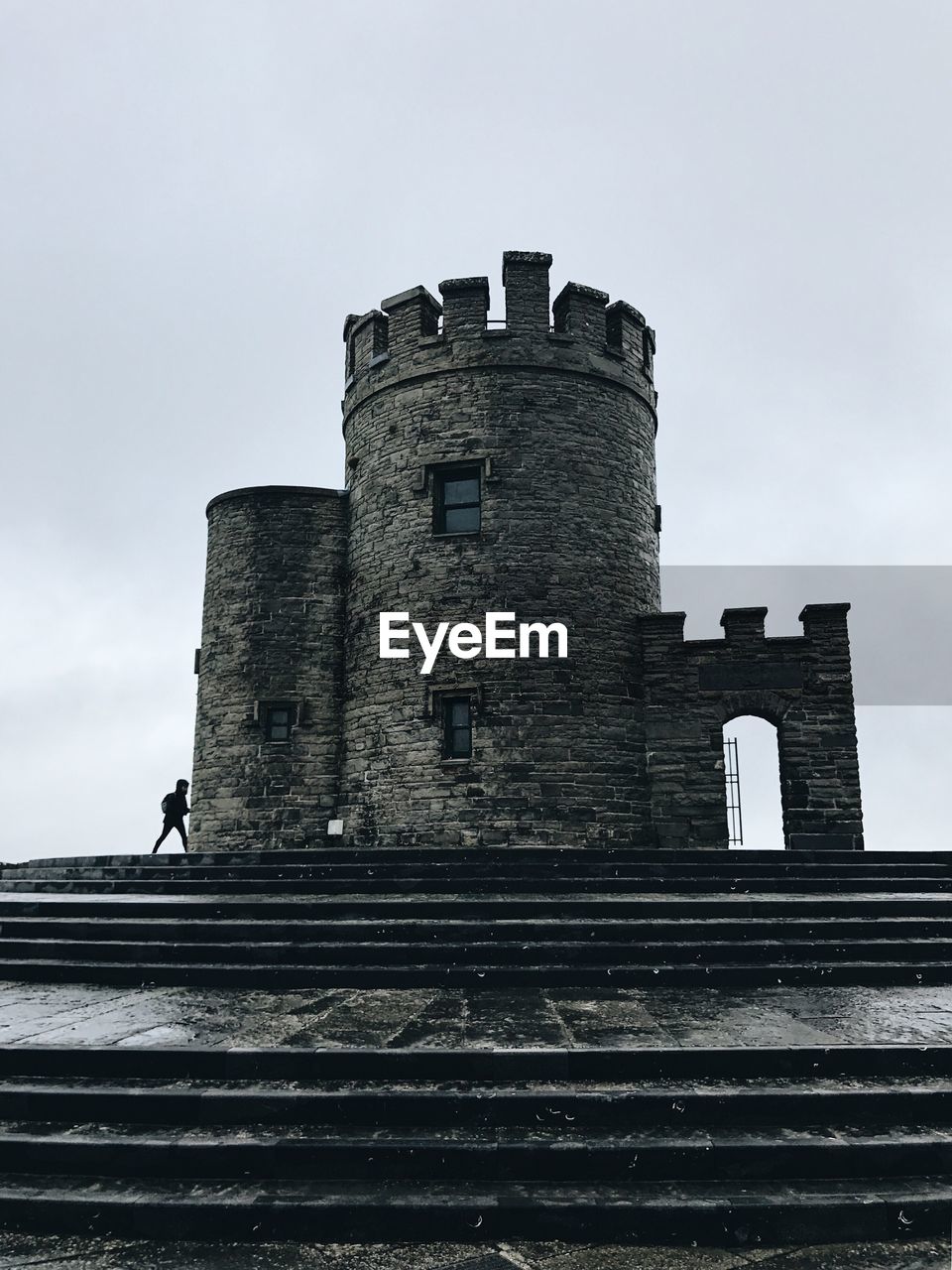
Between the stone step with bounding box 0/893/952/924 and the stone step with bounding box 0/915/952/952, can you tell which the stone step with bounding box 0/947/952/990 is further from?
the stone step with bounding box 0/893/952/924

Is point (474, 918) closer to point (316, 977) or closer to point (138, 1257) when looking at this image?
point (316, 977)

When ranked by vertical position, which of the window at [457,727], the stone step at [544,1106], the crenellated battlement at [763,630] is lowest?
the stone step at [544,1106]

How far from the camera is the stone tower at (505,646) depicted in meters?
14.6

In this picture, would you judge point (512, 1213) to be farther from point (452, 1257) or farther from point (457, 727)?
point (457, 727)

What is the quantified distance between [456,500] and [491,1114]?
12.4m

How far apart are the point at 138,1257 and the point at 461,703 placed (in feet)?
37.6

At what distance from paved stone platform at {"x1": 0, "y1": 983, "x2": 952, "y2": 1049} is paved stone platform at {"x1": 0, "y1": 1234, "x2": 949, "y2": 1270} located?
135 centimetres

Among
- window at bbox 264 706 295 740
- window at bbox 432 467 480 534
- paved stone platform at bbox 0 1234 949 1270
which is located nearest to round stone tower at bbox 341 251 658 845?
window at bbox 432 467 480 534

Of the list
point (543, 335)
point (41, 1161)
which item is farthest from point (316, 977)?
point (543, 335)

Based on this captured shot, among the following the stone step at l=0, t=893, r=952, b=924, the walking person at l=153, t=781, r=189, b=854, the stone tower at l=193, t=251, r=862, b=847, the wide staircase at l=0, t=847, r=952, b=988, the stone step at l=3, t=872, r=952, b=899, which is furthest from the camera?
the walking person at l=153, t=781, r=189, b=854

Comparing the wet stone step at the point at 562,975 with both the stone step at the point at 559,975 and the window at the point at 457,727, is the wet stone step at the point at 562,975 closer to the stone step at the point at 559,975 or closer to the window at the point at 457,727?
the stone step at the point at 559,975

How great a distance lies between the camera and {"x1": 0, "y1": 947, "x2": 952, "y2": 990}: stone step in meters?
6.68

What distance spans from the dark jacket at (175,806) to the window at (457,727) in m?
5.21

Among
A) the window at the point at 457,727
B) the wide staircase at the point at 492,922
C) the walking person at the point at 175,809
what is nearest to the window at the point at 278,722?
the walking person at the point at 175,809
